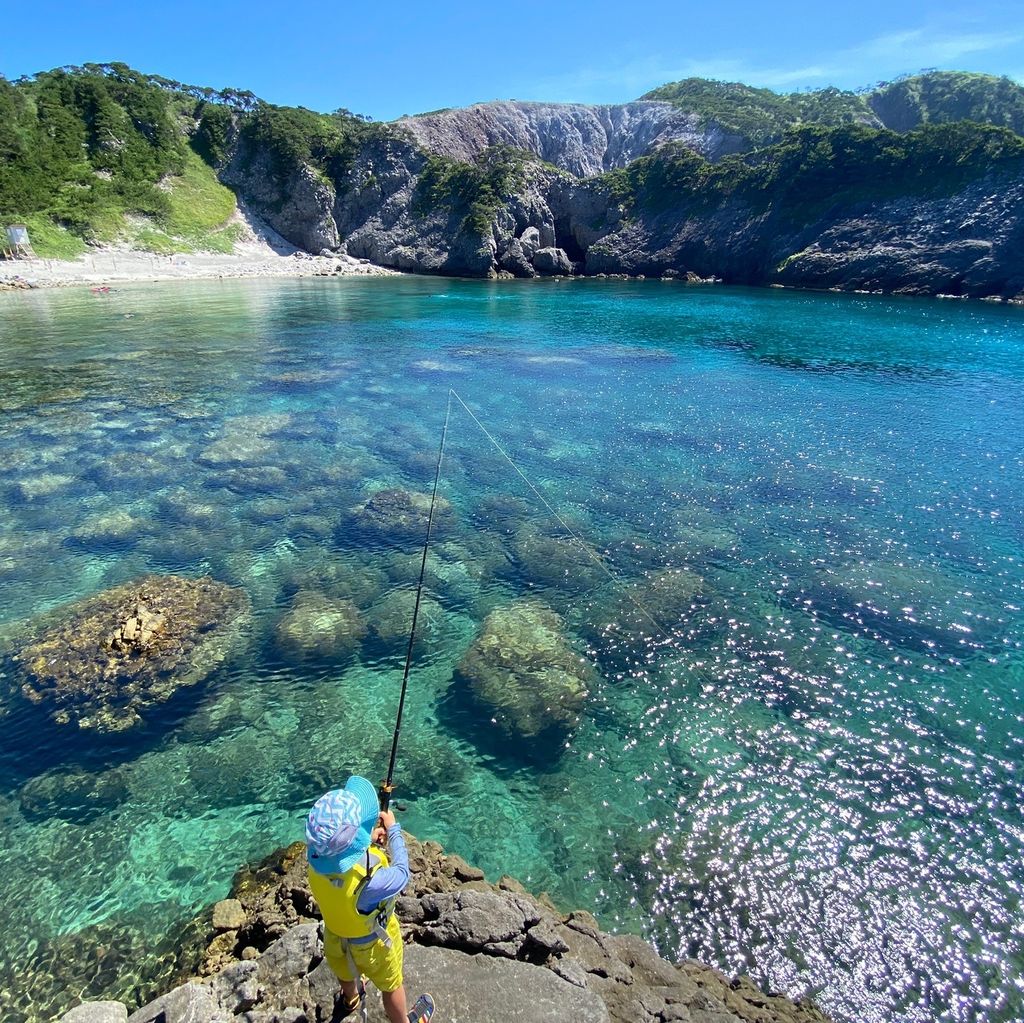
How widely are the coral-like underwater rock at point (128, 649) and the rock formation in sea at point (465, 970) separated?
14.3 feet

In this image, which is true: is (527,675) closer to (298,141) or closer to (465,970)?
(465,970)

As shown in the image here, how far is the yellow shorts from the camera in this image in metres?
4.50

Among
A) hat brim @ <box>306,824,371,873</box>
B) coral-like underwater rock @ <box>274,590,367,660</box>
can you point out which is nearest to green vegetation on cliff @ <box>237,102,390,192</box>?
coral-like underwater rock @ <box>274,590,367,660</box>

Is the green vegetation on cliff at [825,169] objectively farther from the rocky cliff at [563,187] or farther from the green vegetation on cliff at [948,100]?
the green vegetation on cliff at [948,100]

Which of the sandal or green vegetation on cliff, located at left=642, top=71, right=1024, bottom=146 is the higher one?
green vegetation on cliff, located at left=642, top=71, right=1024, bottom=146

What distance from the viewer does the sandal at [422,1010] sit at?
182 inches

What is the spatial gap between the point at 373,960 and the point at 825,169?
9277 centimetres

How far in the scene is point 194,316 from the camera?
46125 millimetres

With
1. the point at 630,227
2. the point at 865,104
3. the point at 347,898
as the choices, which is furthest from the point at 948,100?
the point at 347,898

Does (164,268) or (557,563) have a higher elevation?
(164,268)

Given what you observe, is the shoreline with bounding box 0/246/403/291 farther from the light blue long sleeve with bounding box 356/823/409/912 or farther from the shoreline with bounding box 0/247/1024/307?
the light blue long sleeve with bounding box 356/823/409/912

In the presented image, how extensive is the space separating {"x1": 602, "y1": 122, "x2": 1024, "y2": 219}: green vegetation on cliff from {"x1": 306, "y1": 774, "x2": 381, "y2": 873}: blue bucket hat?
287 ft

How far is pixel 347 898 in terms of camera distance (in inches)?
170

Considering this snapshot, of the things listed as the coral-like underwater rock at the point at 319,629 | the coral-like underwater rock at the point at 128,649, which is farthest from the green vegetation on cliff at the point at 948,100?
the coral-like underwater rock at the point at 128,649
